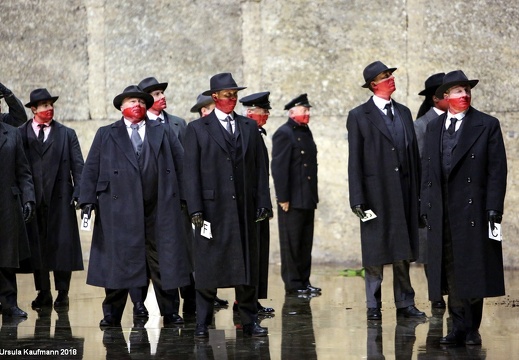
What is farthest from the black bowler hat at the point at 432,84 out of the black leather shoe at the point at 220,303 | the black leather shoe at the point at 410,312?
the black leather shoe at the point at 220,303

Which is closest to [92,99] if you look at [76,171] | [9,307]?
[76,171]

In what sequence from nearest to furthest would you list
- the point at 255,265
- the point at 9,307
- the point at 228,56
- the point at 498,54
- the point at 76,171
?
the point at 255,265 → the point at 9,307 → the point at 76,171 → the point at 498,54 → the point at 228,56

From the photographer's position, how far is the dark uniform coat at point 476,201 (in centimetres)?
775

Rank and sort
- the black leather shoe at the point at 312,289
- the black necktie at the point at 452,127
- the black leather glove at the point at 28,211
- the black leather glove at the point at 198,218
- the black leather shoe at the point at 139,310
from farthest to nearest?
1. the black leather shoe at the point at 312,289
2. the black leather glove at the point at 28,211
3. the black leather shoe at the point at 139,310
4. the black leather glove at the point at 198,218
5. the black necktie at the point at 452,127

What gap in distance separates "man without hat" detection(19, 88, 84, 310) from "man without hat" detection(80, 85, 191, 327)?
1.53m

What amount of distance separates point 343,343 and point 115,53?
7349 millimetres

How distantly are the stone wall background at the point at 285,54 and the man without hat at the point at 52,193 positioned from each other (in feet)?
11.6

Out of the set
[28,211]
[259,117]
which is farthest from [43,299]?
[259,117]

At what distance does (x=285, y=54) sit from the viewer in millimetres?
13648

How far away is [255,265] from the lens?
8516 millimetres

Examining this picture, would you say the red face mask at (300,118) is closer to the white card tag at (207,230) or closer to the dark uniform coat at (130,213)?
the dark uniform coat at (130,213)

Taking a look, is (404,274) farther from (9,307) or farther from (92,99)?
(92,99)

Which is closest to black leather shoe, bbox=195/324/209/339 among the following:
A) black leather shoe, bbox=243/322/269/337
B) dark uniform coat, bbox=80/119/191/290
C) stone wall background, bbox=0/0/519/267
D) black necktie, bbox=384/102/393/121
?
black leather shoe, bbox=243/322/269/337

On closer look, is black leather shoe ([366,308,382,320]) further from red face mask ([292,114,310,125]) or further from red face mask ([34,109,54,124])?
red face mask ([34,109,54,124])
